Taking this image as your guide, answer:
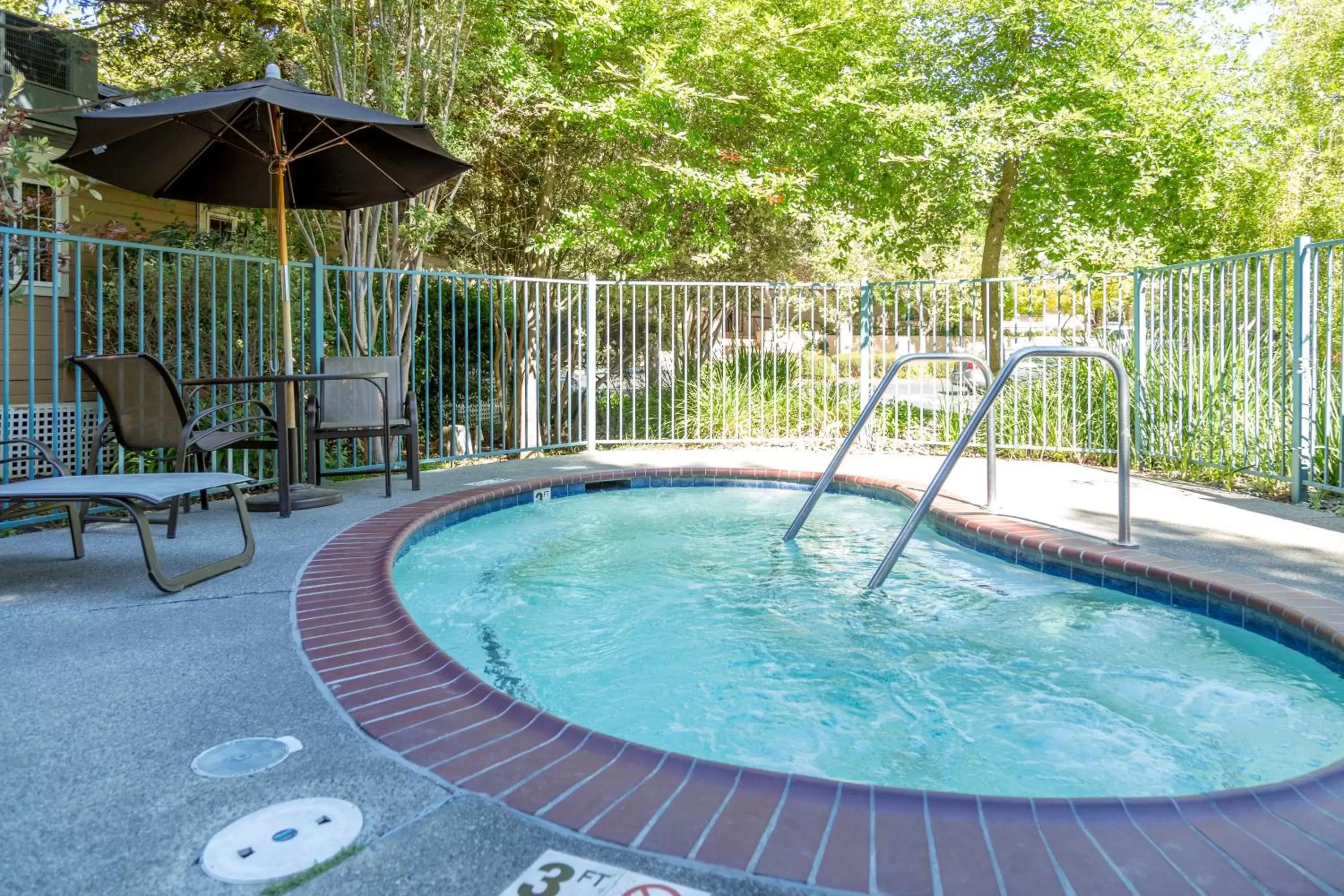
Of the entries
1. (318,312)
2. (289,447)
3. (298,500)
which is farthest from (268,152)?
Result: (298,500)

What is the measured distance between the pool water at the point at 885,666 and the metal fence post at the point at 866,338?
3924 mm

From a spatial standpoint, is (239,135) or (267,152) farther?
(267,152)

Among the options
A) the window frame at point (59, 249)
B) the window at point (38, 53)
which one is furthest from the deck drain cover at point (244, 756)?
the window at point (38, 53)

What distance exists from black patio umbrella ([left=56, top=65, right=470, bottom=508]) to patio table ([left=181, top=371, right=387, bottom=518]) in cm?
9

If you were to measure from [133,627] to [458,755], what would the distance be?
60.9 inches

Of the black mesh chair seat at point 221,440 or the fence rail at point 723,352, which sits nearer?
the black mesh chair seat at point 221,440

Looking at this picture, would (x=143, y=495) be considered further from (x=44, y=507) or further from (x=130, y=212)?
(x=130, y=212)

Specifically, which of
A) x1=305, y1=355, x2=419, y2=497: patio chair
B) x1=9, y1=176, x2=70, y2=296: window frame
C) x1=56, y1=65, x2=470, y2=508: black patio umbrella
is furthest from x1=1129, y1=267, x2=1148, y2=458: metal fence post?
x1=9, y1=176, x2=70, y2=296: window frame

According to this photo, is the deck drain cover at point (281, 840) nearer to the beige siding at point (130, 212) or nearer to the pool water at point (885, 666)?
the pool water at point (885, 666)

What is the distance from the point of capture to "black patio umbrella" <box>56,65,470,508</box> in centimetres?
410

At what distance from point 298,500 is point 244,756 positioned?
3442mm

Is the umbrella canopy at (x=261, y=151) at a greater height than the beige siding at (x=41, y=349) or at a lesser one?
greater

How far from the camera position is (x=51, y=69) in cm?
979

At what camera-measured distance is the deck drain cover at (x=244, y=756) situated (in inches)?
65.9
